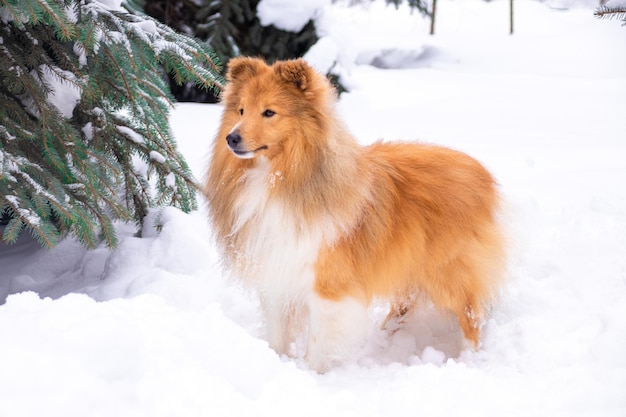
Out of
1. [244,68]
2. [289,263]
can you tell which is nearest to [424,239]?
[289,263]

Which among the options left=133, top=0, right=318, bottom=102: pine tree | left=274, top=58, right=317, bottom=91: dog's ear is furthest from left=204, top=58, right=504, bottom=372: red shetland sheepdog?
left=133, top=0, right=318, bottom=102: pine tree

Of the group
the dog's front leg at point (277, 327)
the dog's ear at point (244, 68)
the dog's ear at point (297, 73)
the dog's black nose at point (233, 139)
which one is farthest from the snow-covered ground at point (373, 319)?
the dog's black nose at point (233, 139)

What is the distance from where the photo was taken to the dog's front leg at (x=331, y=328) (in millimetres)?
3307

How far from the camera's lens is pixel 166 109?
4.17m

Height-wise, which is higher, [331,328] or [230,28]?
[331,328]

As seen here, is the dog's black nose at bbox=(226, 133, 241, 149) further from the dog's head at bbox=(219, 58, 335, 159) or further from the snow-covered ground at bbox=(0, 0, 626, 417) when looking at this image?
the snow-covered ground at bbox=(0, 0, 626, 417)

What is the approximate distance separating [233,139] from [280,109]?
30 cm

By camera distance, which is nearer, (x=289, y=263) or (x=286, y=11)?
(x=289, y=263)

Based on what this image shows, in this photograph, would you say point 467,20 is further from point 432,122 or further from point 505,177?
point 505,177

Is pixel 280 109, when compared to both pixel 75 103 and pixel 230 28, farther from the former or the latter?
pixel 230 28

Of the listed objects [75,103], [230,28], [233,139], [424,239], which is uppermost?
[233,139]

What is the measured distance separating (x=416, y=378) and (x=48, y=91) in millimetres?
2519

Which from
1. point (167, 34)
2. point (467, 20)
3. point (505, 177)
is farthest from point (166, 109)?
point (467, 20)

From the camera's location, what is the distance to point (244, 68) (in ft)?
10.9
